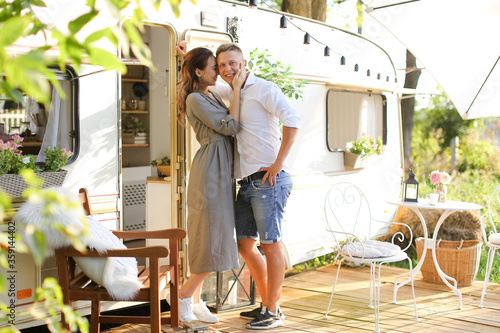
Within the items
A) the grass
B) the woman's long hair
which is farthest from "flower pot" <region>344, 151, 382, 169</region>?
the woman's long hair

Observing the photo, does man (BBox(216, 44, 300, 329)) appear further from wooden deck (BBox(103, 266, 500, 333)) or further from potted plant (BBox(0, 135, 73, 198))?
potted plant (BBox(0, 135, 73, 198))

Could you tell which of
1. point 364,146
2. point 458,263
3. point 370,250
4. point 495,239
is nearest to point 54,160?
point 370,250

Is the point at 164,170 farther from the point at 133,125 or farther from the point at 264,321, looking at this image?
the point at 264,321

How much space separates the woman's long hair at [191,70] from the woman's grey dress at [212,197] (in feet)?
0.32

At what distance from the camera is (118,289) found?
10.7 feet

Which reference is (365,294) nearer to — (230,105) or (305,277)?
(305,277)

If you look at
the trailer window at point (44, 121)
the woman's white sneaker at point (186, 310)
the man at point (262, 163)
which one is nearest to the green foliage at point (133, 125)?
the trailer window at point (44, 121)

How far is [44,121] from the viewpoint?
3666 millimetres

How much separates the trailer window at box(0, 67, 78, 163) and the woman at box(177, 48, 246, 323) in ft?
2.47

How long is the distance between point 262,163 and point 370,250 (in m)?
1.19

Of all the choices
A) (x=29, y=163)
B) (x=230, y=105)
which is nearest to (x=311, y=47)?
(x=230, y=105)

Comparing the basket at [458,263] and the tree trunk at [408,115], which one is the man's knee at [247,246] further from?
the tree trunk at [408,115]

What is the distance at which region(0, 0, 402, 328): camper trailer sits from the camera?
12.6 ft

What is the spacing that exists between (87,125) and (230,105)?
1.02 m
